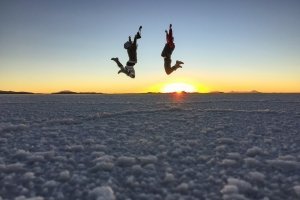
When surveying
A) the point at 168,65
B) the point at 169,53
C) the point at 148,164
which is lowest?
the point at 148,164

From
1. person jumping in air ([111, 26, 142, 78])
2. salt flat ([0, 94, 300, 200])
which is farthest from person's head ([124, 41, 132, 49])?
salt flat ([0, 94, 300, 200])

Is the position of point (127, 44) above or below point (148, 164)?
above

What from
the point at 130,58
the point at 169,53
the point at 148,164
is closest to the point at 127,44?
the point at 130,58

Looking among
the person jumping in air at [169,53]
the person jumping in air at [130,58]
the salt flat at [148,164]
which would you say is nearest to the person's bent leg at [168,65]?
the person jumping in air at [169,53]

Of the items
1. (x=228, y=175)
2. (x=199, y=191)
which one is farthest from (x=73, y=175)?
(x=228, y=175)

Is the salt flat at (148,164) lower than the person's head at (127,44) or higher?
lower

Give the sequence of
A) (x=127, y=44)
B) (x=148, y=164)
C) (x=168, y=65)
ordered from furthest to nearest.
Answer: (x=168, y=65) < (x=127, y=44) < (x=148, y=164)

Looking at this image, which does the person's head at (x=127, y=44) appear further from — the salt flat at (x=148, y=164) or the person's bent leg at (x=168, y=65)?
the salt flat at (x=148, y=164)

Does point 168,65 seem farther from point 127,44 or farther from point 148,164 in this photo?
point 148,164

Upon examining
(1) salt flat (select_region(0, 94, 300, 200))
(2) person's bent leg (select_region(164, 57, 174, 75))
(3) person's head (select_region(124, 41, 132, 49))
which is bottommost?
(1) salt flat (select_region(0, 94, 300, 200))

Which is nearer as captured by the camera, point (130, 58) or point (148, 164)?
point (148, 164)

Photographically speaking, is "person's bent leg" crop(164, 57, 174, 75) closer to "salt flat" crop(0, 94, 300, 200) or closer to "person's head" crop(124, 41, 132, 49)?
"person's head" crop(124, 41, 132, 49)

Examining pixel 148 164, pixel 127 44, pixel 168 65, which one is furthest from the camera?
pixel 168 65

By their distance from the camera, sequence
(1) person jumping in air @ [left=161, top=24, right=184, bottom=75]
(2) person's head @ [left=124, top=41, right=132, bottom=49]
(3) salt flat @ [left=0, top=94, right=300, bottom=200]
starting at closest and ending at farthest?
(3) salt flat @ [left=0, top=94, right=300, bottom=200], (1) person jumping in air @ [left=161, top=24, right=184, bottom=75], (2) person's head @ [left=124, top=41, right=132, bottom=49]
